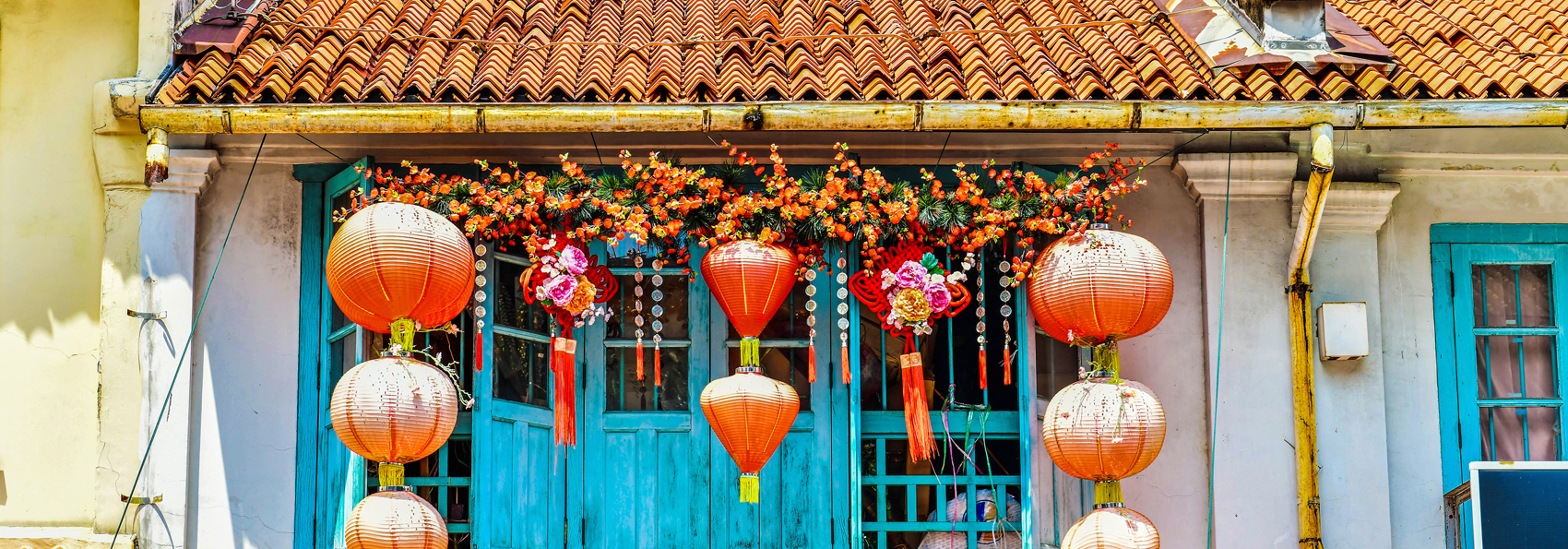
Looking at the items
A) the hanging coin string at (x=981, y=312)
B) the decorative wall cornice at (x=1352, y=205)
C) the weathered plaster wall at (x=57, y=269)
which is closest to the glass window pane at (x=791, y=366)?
the hanging coin string at (x=981, y=312)

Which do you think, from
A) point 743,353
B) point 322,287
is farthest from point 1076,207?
point 322,287

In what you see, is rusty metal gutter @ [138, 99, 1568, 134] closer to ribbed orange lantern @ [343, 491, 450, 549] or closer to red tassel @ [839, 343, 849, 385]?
red tassel @ [839, 343, 849, 385]

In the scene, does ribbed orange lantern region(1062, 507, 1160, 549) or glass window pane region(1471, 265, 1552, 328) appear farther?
glass window pane region(1471, 265, 1552, 328)

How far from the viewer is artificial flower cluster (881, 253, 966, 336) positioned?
524cm

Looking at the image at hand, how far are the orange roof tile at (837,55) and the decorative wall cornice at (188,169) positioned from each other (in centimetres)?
37

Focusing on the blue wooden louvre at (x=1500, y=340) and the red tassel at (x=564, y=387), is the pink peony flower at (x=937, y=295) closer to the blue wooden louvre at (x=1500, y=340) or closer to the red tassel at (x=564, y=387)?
the red tassel at (x=564, y=387)

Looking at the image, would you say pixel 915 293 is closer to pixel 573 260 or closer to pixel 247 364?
pixel 573 260

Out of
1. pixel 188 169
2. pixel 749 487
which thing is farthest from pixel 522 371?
pixel 188 169

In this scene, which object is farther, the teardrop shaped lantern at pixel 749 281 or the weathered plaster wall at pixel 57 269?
the weathered plaster wall at pixel 57 269

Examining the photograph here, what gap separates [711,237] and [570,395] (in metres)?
0.85

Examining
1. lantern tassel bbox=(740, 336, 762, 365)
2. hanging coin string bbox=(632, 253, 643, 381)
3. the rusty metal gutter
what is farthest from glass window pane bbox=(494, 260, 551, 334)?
lantern tassel bbox=(740, 336, 762, 365)

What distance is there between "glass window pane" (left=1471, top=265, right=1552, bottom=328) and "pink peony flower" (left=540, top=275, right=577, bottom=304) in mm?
3857

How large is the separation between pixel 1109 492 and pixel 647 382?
75.6 inches

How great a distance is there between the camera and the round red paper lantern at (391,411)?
15.8ft
